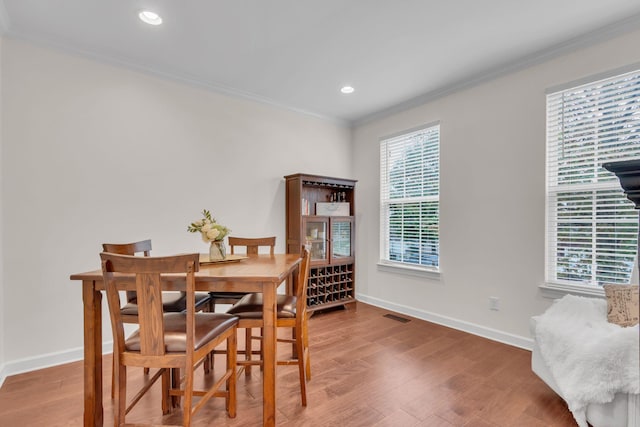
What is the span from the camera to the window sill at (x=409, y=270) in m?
3.53

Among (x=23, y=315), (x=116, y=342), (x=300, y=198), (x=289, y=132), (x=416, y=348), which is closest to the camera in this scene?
(x=116, y=342)

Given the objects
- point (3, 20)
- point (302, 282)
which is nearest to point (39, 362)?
point (302, 282)

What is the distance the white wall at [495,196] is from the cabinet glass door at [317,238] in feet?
3.51

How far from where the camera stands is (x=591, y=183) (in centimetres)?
247

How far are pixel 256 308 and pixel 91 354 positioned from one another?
89 cm

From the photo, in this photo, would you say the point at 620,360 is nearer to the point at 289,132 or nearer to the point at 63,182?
the point at 289,132

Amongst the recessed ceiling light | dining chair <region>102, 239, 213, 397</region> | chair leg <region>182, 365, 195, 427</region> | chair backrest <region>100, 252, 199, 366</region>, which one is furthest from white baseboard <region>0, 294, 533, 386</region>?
the recessed ceiling light

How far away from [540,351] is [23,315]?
12.3ft

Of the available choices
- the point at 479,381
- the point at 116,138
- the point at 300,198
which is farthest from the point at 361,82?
the point at 479,381

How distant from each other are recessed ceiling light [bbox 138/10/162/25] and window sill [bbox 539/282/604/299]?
12.3ft

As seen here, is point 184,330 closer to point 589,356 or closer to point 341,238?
point 589,356

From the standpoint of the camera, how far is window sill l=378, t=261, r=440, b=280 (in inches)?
139

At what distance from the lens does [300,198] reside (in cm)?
370

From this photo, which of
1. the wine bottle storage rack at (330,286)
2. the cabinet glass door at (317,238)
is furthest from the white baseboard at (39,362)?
the cabinet glass door at (317,238)
